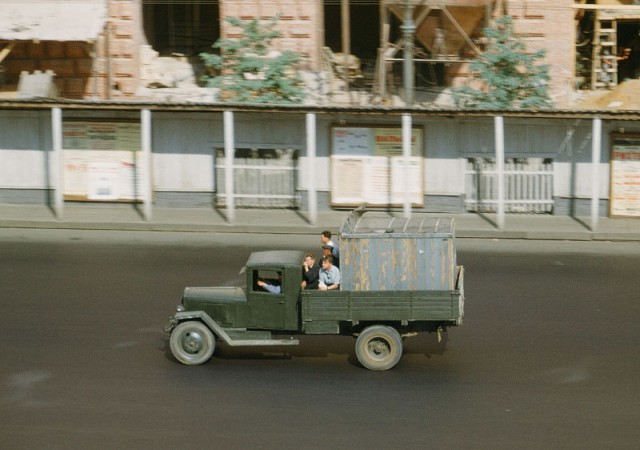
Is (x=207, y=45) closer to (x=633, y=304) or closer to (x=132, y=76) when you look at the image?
(x=132, y=76)

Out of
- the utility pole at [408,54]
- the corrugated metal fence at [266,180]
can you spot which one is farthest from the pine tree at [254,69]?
the utility pole at [408,54]

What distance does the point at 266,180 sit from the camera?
27.3 meters

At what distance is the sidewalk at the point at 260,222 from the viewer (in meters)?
24.6

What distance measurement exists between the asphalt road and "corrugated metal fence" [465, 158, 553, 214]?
6.70m

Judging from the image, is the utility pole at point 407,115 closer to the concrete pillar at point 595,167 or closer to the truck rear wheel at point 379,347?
the concrete pillar at point 595,167

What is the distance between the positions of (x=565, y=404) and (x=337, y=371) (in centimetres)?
317

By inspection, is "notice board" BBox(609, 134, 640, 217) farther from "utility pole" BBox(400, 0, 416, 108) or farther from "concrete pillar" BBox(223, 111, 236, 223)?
"concrete pillar" BBox(223, 111, 236, 223)

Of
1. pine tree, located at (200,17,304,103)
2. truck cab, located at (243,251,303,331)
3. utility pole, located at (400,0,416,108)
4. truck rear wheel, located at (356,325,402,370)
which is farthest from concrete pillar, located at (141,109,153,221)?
truck rear wheel, located at (356,325,402,370)

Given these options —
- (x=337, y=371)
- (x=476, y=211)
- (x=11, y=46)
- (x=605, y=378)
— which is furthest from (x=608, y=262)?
(x=11, y=46)

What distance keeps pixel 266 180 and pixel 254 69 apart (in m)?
3.22

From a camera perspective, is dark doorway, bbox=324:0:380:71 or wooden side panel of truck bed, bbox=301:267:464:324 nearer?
wooden side panel of truck bed, bbox=301:267:464:324

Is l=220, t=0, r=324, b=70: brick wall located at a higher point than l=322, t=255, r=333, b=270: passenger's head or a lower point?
higher

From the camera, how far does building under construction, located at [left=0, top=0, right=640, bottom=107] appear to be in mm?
30078

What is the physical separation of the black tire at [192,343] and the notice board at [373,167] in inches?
518
